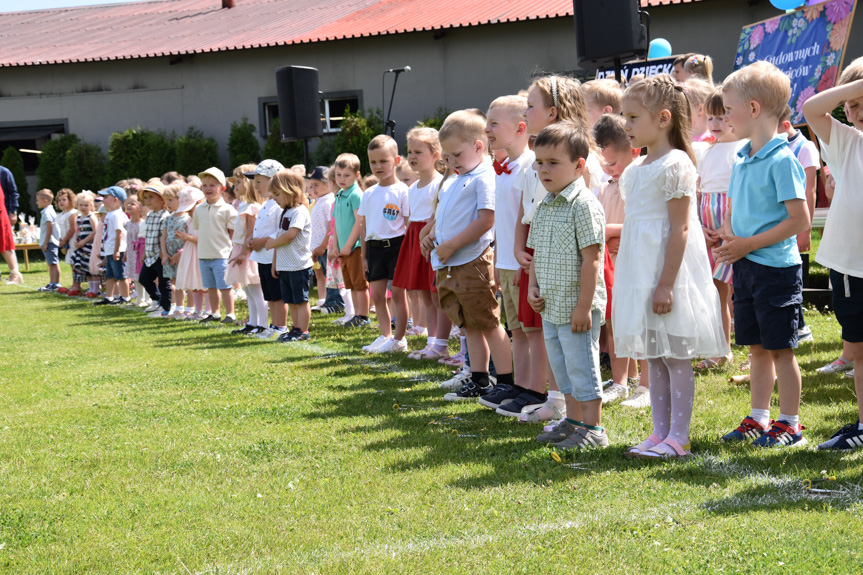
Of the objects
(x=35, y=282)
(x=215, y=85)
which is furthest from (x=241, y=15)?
(x=35, y=282)

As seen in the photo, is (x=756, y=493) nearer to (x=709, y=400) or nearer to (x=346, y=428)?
(x=709, y=400)

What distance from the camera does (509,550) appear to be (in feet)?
10.3

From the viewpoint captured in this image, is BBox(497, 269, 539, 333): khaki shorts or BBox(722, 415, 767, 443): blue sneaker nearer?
BBox(722, 415, 767, 443): blue sneaker

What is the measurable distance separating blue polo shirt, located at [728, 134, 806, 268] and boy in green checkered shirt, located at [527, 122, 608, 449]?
0.68 m

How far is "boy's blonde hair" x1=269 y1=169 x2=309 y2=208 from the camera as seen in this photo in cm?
895

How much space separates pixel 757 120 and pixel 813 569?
221 centimetres

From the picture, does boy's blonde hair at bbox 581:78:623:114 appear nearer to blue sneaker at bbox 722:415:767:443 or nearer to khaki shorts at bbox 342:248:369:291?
blue sneaker at bbox 722:415:767:443

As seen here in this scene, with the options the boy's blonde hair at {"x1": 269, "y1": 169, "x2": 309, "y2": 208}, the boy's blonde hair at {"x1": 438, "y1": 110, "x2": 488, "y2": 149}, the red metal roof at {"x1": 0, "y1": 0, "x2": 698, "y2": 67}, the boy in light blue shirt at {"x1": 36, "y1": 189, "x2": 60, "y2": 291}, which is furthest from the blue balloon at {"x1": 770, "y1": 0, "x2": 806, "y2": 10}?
the boy in light blue shirt at {"x1": 36, "y1": 189, "x2": 60, "y2": 291}

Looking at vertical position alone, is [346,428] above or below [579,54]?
below

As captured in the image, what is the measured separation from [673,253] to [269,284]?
584cm

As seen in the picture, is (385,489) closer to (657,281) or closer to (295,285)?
(657,281)

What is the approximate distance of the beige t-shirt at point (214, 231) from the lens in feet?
34.1

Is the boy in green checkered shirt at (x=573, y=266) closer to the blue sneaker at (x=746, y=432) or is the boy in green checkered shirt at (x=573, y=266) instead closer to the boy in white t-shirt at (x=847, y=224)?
the blue sneaker at (x=746, y=432)

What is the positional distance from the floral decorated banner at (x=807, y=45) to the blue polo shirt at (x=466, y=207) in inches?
200
